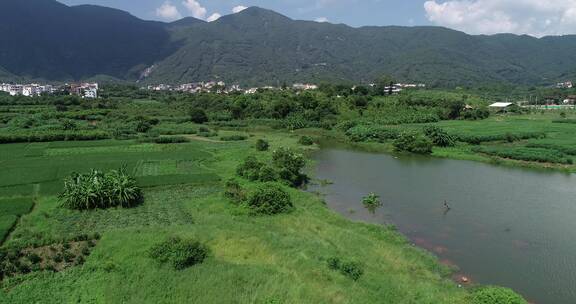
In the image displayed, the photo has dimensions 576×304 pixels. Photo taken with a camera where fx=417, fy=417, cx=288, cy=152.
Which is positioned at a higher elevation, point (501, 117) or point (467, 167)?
point (501, 117)

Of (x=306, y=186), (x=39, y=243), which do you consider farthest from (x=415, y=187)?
(x=39, y=243)

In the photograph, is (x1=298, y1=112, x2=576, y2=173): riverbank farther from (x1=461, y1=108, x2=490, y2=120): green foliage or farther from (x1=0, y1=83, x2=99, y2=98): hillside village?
(x1=0, y1=83, x2=99, y2=98): hillside village

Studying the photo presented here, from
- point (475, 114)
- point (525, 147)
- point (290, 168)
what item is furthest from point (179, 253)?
point (475, 114)

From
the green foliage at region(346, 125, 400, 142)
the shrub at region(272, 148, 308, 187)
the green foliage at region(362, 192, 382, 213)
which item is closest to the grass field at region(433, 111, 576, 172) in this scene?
the green foliage at region(346, 125, 400, 142)

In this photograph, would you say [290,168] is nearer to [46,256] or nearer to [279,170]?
[279,170]

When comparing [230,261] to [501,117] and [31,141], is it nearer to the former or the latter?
[31,141]
